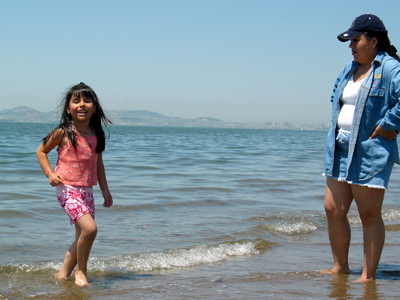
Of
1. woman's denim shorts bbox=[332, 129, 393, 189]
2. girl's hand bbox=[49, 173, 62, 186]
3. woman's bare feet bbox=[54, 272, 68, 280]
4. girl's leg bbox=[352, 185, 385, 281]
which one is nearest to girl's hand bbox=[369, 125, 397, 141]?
woman's denim shorts bbox=[332, 129, 393, 189]

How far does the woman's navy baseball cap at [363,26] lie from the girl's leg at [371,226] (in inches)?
41.4

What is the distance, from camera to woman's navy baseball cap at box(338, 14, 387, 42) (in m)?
2.98

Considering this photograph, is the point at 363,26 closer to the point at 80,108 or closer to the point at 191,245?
the point at 80,108

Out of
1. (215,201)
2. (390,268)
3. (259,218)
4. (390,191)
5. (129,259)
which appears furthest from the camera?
(390,191)

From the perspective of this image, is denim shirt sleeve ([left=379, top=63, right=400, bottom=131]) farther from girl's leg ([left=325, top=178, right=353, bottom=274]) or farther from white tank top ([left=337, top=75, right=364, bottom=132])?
girl's leg ([left=325, top=178, right=353, bottom=274])

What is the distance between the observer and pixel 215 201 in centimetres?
679

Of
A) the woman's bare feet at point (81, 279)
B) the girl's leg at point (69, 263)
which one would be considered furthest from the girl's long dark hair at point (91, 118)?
the woman's bare feet at point (81, 279)

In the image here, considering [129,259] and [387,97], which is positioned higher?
[387,97]

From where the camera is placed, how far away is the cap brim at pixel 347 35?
3020mm

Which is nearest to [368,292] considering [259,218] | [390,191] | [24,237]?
[259,218]

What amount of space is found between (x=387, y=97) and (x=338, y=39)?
54 centimetres

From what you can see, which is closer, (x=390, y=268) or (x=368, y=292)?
(x=368, y=292)

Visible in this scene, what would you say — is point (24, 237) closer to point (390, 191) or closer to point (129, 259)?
point (129, 259)

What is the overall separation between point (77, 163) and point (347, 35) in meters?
2.10
